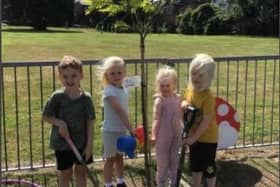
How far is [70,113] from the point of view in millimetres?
4469

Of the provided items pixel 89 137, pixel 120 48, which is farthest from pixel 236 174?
pixel 120 48

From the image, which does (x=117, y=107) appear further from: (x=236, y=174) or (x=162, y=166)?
(x=236, y=174)

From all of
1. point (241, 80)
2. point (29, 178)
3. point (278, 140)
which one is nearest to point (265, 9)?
point (241, 80)

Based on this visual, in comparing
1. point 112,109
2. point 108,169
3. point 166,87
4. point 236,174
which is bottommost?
point 236,174

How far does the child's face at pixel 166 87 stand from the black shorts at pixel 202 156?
512 mm

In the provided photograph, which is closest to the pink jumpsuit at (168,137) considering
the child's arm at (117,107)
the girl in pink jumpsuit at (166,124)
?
the girl in pink jumpsuit at (166,124)

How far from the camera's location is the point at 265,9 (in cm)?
3725

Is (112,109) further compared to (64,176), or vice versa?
(112,109)

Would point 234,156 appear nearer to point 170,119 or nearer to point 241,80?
point 170,119

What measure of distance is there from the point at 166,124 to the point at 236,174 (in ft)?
4.99

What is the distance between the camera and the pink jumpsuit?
4.75 metres

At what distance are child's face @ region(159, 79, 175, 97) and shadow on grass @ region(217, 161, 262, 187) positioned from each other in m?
1.40

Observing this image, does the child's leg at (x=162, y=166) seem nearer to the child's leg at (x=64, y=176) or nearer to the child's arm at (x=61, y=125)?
the child's leg at (x=64, y=176)

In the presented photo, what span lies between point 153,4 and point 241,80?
999cm
